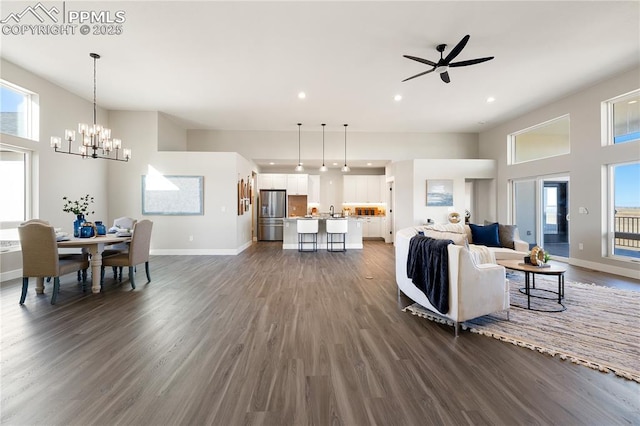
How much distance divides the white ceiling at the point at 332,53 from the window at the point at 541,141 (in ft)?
2.33

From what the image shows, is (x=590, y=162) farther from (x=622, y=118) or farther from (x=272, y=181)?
(x=272, y=181)

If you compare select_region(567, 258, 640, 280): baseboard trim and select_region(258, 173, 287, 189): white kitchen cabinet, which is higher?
select_region(258, 173, 287, 189): white kitchen cabinet

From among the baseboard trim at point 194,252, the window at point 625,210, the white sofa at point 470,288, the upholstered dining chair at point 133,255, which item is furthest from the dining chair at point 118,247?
the window at point 625,210

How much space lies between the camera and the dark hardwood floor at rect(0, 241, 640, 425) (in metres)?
1.63

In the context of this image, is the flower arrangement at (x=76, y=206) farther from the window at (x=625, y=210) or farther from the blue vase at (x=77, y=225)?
the window at (x=625, y=210)

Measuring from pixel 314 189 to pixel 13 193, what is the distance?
7.77 meters

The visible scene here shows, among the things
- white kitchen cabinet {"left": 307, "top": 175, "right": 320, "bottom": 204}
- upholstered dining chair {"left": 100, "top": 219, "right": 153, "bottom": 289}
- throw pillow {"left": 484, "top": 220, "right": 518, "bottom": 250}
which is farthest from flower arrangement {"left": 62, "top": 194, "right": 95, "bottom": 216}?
throw pillow {"left": 484, "top": 220, "right": 518, "bottom": 250}

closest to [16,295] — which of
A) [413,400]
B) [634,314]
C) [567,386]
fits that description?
[413,400]

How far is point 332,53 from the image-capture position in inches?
165

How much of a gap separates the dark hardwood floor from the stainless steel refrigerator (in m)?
6.43

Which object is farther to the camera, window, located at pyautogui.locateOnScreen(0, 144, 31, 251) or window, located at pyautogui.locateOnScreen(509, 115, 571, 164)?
window, located at pyautogui.locateOnScreen(509, 115, 571, 164)

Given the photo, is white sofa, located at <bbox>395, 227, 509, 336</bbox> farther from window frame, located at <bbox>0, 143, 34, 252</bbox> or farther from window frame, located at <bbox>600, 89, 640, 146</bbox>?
window frame, located at <bbox>0, 143, 34, 252</bbox>

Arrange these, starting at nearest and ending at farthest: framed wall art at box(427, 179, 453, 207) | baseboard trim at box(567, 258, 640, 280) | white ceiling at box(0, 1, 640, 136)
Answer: white ceiling at box(0, 1, 640, 136), baseboard trim at box(567, 258, 640, 280), framed wall art at box(427, 179, 453, 207)

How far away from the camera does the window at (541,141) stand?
6262mm
